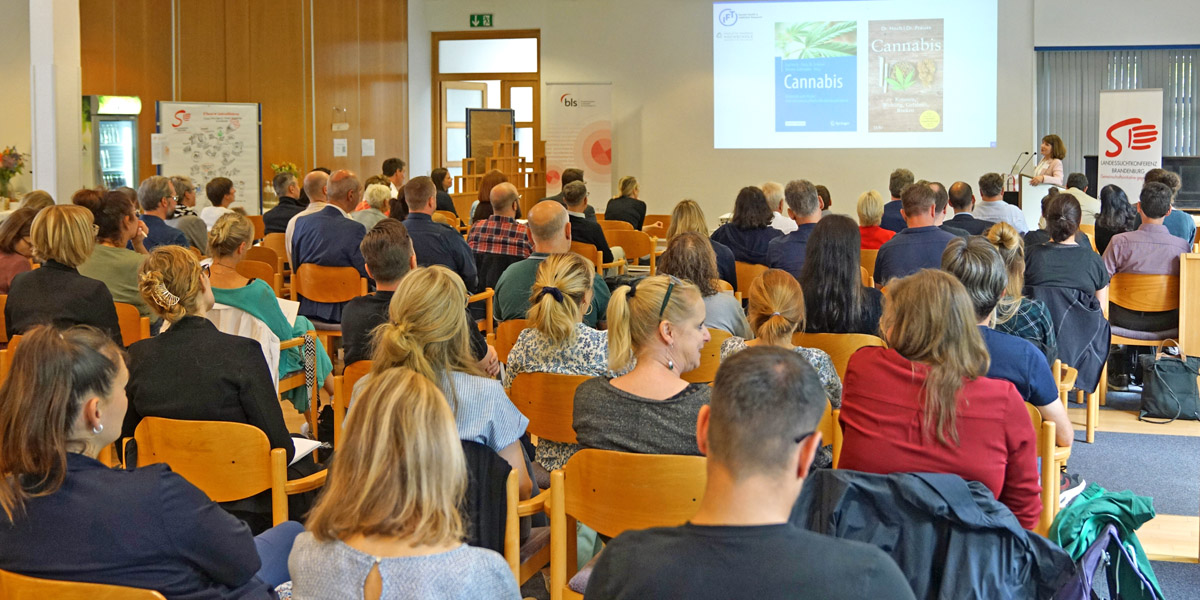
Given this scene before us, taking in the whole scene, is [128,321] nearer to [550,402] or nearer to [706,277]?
[550,402]

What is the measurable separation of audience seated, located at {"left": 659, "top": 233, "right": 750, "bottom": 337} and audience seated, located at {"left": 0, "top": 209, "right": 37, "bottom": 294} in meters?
3.05

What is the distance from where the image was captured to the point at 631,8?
45.5 ft

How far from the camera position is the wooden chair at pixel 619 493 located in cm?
235

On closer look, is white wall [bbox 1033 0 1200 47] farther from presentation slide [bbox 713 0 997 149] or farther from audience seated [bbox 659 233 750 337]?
audience seated [bbox 659 233 750 337]

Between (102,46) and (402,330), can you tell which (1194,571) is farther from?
(102,46)

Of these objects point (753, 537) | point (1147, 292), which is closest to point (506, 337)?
point (753, 537)

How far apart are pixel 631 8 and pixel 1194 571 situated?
37.1 ft

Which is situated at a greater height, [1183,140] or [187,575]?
[1183,140]

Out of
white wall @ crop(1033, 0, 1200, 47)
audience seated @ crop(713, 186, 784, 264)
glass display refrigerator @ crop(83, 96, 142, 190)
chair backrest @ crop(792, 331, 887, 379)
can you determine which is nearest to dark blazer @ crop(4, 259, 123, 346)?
chair backrest @ crop(792, 331, 887, 379)

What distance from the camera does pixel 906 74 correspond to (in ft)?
42.5

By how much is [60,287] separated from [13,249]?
1172mm

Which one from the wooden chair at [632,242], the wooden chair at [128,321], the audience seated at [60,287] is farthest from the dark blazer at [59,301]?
the wooden chair at [632,242]

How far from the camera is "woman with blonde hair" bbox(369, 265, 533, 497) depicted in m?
2.77

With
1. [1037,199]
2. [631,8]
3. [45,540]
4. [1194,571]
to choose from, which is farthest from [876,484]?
[631,8]
